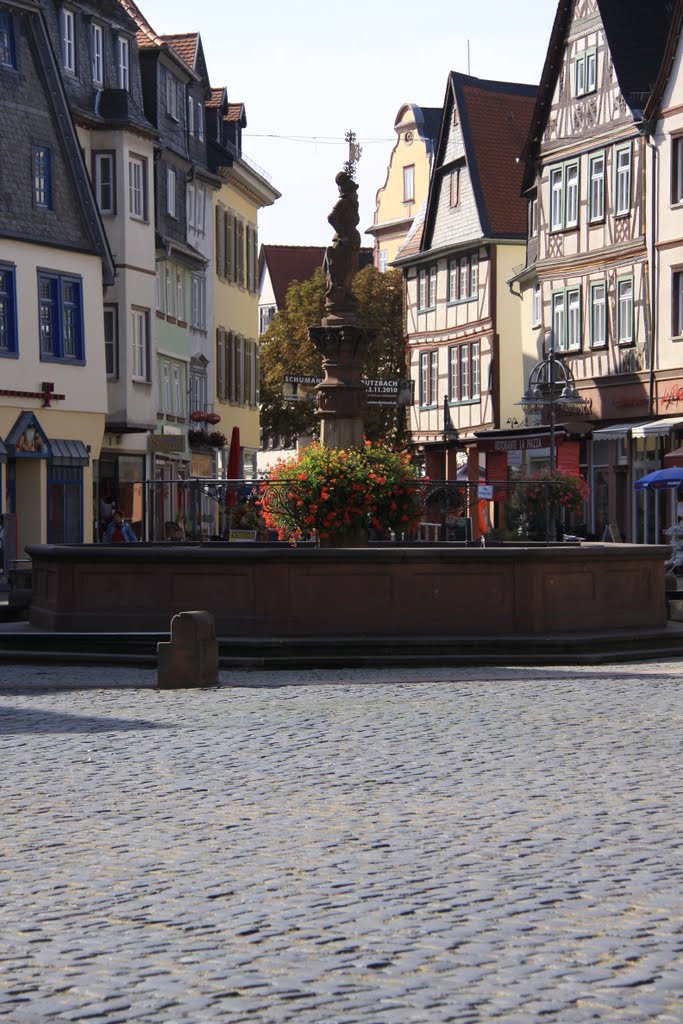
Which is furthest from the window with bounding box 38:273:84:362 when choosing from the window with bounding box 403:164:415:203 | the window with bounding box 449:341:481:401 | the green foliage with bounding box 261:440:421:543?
the window with bounding box 403:164:415:203

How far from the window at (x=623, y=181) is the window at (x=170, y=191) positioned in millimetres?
12371

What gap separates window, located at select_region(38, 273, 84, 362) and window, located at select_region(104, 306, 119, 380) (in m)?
4.91

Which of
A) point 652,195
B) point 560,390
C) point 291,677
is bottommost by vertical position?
point 291,677

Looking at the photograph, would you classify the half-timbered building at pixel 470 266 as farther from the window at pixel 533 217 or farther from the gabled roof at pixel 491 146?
the window at pixel 533 217

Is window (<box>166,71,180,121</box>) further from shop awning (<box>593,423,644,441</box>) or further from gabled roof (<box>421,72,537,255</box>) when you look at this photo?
shop awning (<box>593,423,644,441</box>)

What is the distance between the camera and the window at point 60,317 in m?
41.1

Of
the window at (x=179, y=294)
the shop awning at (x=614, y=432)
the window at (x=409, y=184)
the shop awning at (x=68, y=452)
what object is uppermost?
the window at (x=409, y=184)

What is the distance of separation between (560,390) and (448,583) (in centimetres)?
2658

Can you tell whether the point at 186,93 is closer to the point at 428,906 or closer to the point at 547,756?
the point at 547,756

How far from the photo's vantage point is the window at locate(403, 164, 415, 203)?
85.4m

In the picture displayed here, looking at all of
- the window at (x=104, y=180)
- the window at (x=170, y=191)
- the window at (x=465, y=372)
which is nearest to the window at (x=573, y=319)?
the window at (x=465, y=372)

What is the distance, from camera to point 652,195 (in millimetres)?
45000

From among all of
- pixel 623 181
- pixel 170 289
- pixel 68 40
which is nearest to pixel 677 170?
pixel 623 181

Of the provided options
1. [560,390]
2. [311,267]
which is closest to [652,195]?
[560,390]
